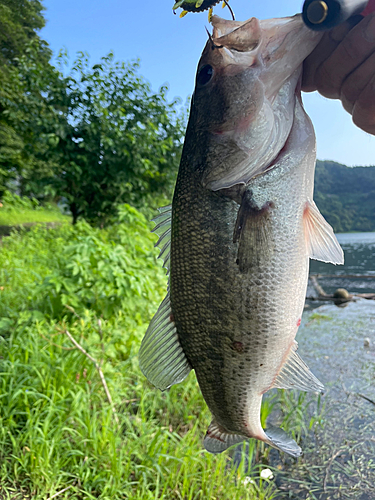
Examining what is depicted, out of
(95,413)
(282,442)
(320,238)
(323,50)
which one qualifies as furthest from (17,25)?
(282,442)

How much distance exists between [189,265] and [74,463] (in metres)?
2.43

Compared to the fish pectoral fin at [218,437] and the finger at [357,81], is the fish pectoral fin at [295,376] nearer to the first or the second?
the fish pectoral fin at [218,437]

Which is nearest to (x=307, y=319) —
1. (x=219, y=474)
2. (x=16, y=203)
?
(x=219, y=474)

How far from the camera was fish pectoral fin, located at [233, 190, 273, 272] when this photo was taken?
1.11 metres

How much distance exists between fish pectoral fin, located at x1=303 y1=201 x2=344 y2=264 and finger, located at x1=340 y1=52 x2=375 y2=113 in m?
0.47

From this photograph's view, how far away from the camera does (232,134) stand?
1.19 m

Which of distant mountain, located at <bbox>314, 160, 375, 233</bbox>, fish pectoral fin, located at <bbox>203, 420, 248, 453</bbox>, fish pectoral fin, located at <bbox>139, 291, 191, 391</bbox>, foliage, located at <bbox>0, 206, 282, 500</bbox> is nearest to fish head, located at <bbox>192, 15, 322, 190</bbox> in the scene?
fish pectoral fin, located at <bbox>139, 291, 191, 391</bbox>

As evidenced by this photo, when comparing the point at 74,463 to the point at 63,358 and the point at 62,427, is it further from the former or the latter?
the point at 63,358

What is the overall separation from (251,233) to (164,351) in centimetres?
55

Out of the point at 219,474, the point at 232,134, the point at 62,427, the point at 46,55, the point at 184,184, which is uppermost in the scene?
the point at 46,55

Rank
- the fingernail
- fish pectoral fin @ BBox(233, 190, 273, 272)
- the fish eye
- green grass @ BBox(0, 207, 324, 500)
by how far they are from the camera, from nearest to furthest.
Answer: the fingernail
fish pectoral fin @ BBox(233, 190, 273, 272)
the fish eye
green grass @ BBox(0, 207, 324, 500)

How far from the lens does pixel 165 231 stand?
1.39 metres

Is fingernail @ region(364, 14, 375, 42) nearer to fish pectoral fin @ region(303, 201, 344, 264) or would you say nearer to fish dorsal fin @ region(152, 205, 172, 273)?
fish pectoral fin @ region(303, 201, 344, 264)

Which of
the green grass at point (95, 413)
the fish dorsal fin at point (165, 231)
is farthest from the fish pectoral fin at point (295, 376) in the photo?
the green grass at point (95, 413)
